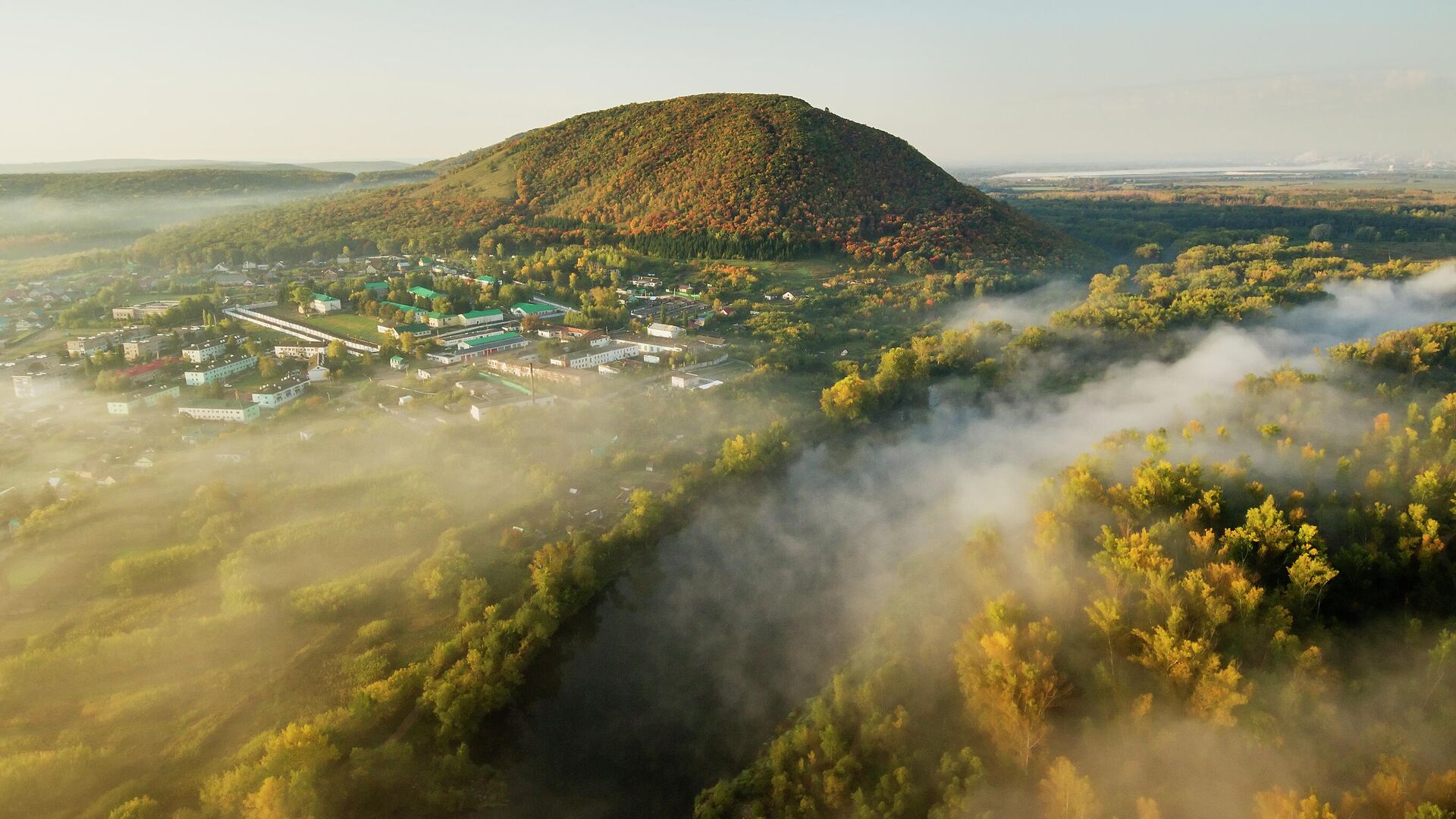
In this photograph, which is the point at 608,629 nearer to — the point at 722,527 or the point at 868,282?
the point at 722,527

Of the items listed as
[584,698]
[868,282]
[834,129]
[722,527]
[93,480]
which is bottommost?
[584,698]

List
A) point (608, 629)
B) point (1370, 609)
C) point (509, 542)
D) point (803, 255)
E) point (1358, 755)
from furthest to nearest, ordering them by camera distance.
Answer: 1. point (803, 255)
2. point (509, 542)
3. point (608, 629)
4. point (1370, 609)
5. point (1358, 755)

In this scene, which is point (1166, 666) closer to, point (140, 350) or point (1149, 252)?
point (140, 350)

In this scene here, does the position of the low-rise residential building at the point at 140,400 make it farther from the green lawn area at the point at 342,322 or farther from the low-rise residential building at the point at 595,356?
the low-rise residential building at the point at 595,356

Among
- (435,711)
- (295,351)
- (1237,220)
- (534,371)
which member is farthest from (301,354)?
(1237,220)

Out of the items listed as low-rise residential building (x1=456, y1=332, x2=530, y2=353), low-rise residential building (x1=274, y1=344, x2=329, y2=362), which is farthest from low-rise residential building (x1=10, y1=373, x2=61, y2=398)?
low-rise residential building (x1=456, y1=332, x2=530, y2=353)

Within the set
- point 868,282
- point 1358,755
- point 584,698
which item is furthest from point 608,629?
point 868,282

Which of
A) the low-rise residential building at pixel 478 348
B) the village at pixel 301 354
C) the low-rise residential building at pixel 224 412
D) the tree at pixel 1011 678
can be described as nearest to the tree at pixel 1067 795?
the tree at pixel 1011 678

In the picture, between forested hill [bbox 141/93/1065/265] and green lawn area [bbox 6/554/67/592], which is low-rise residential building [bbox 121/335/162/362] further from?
forested hill [bbox 141/93/1065/265]
